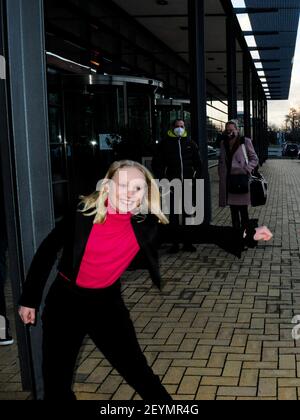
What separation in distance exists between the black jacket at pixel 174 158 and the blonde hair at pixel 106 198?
4473mm

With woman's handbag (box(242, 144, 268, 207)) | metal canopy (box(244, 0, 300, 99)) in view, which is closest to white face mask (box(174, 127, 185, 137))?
woman's handbag (box(242, 144, 268, 207))

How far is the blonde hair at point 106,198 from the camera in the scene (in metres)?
2.48

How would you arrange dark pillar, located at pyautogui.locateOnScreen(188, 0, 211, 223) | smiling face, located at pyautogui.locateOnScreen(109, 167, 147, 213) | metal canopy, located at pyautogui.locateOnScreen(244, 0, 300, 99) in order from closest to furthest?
smiling face, located at pyautogui.locateOnScreen(109, 167, 147, 213) < dark pillar, located at pyautogui.locateOnScreen(188, 0, 211, 223) < metal canopy, located at pyautogui.locateOnScreen(244, 0, 300, 99)

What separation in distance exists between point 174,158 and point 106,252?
15.4 feet

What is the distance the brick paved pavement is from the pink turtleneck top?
1.23 meters

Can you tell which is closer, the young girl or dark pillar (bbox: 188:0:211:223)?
the young girl

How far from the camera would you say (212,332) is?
449 centimetres

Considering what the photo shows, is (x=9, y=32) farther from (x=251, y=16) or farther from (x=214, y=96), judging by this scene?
(x=214, y=96)

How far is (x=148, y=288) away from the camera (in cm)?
588

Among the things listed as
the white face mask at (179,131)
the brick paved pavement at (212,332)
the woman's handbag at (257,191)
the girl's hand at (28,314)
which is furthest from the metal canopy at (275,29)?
the girl's hand at (28,314)

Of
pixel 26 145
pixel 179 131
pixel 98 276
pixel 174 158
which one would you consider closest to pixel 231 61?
pixel 179 131

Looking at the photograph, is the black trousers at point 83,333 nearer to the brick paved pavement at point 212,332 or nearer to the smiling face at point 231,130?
the brick paved pavement at point 212,332

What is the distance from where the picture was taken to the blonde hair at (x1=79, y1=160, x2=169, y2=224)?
8.15 feet

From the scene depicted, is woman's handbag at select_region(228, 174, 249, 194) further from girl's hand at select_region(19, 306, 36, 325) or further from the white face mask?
girl's hand at select_region(19, 306, 36, 325)
